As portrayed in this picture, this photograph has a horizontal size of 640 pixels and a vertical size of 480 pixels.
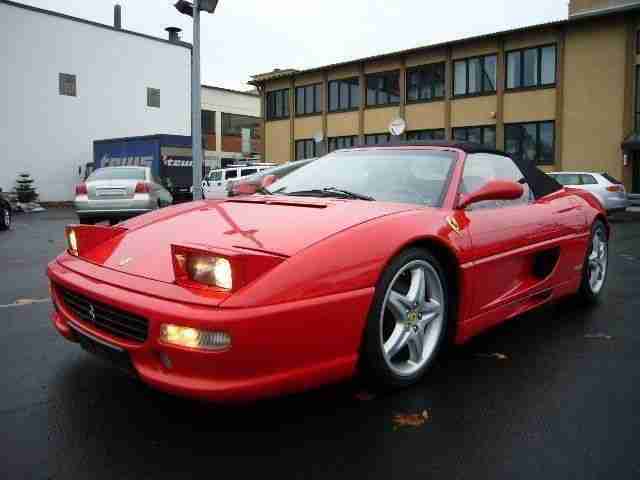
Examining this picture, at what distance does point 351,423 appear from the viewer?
2.28 metres

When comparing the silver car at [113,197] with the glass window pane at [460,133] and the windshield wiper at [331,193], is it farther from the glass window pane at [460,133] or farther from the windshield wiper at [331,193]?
the glass window pane at [460,133]

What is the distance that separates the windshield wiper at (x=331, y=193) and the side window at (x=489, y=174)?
0.55 meters

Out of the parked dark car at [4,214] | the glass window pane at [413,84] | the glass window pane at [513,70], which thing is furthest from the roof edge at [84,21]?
the glass window pane at [513,70]

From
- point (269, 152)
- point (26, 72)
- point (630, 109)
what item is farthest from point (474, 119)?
point (26, 72)

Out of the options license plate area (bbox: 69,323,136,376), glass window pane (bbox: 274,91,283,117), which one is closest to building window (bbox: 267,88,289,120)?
glass window pane (bbox: 274,91,283,117)

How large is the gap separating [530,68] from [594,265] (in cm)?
2154

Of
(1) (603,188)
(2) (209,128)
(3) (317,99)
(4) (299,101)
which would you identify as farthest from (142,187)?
(2) (209,128)

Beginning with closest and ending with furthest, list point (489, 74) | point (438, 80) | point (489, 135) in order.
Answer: point (489, 74)
point (489, 135)
point (438, 80)

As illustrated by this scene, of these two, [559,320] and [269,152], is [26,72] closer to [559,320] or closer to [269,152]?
[269,152]

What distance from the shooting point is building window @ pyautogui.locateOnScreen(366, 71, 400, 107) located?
28.0 m

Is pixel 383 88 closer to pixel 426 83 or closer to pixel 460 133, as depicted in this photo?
pixel 426 83

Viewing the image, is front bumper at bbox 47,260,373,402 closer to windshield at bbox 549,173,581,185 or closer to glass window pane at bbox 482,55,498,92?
windshield at bbox 549,173,581,185

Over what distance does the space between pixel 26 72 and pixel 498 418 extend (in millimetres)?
28233

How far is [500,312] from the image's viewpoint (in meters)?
3.14
